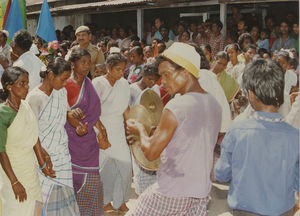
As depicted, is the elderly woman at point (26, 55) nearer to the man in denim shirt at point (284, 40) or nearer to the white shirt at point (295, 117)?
the white shirt at point (295, 117)

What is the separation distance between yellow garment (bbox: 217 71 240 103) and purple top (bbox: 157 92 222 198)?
3.64 meters

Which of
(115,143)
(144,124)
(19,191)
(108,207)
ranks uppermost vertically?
(144,124)

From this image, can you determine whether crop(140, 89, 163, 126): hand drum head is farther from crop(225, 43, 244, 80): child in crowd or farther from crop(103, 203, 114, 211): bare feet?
crop(225, 43, 244, 80): child in crowd

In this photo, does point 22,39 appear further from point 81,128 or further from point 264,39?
point 264,39

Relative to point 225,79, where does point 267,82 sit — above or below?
above

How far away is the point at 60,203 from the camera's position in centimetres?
409

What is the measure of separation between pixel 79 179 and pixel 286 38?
572cm

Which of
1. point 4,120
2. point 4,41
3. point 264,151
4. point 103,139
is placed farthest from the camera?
point 4,41

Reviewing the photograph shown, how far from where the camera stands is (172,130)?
2625 millimetres

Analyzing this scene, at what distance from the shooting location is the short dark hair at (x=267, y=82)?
2.50m

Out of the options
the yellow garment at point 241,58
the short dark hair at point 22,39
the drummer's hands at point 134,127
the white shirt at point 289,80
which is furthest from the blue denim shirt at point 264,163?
the yellow garment at point 241,58

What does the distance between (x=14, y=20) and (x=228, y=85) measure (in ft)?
12.7

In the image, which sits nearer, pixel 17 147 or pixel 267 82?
pixel 267 82

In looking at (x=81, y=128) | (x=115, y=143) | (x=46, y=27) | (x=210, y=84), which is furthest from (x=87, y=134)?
(x=46, y=27)
